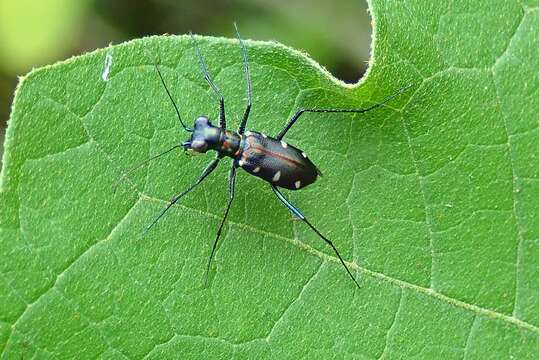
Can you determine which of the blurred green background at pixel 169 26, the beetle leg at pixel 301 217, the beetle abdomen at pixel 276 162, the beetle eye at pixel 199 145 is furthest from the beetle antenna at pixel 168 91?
the blurred green background at pixel 169 26

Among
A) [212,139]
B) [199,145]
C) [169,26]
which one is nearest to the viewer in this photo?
[199,145]

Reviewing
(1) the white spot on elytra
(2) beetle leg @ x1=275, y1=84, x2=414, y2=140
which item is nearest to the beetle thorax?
(2) beetle leg @ x1=275, y1=84, x2=414, y2=140

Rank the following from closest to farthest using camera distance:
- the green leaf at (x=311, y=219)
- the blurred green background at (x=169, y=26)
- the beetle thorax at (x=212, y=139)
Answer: the green leaf at (x=311, y=219) → the beetle thorax at (x=212, y=139) → the blurred green background at (x=169, y=26)

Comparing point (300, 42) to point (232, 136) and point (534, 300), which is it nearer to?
point (232, 136)

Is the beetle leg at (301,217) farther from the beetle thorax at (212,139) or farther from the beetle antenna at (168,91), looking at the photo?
the beetle antenna at (168,91)

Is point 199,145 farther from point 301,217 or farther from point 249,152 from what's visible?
point 301,217

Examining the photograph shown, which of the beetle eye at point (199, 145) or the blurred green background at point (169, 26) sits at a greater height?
the blurred green background at point (169, 26)

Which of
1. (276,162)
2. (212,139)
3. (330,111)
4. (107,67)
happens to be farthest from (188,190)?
(330,111)

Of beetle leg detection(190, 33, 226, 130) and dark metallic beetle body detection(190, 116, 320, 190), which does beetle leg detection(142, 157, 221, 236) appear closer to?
dark metallic beetle body detection(190, 116, 320, 190)
